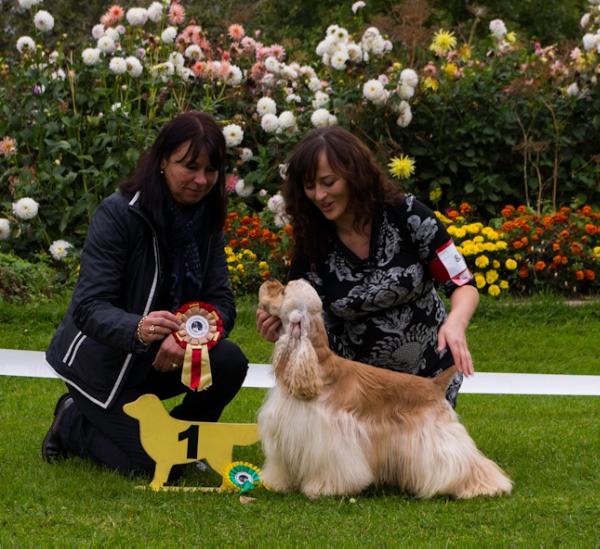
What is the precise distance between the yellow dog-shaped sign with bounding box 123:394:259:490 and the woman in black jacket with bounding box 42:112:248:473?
17cm

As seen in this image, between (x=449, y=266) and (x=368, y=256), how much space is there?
0.32 m

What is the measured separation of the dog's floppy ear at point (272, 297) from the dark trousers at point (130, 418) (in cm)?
60

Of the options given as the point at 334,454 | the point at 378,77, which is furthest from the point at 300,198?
the point at 378,77

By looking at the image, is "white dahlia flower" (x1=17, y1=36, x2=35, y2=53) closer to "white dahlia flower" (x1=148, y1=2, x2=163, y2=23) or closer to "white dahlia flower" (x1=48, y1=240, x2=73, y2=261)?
"white dahlia flower" (x1=148, y1=2, x2=163, y2=23)

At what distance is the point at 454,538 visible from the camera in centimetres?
341

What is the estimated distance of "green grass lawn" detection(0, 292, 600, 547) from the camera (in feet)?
11.2

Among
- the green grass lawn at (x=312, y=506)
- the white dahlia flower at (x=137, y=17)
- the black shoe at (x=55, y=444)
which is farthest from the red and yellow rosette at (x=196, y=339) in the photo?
the white dahlia flower at (x=137, y=17)

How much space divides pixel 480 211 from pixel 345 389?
580 centimetres

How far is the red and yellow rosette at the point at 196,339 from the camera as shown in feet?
13.2

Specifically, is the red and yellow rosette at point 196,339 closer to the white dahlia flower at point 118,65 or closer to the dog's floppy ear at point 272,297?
the dog's floppy ear at point 272,297

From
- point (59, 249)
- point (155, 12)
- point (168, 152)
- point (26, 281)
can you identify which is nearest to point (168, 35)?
point (155, 12)

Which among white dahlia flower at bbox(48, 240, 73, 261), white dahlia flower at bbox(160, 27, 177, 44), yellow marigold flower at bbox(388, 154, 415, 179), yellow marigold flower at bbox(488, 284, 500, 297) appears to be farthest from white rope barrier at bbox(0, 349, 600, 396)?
white dahlia flower at bbox(160, 27, 177, 44)

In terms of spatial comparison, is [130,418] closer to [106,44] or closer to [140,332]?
[140,332]

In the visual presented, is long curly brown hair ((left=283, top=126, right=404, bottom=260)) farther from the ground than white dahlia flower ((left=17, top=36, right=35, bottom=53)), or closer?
closer
